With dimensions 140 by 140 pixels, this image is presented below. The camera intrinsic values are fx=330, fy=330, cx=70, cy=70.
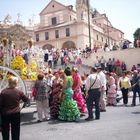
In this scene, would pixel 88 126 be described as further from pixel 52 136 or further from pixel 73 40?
pixel 73 40

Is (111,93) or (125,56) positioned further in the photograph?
(125,56)

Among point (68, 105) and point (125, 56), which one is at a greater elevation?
point (125, 56)

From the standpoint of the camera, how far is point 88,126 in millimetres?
9406

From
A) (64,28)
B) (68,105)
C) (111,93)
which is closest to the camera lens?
(68,105)

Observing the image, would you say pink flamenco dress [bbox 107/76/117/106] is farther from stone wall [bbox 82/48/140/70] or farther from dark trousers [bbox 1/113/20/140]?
stone wall [bbox 82/48/140/70]

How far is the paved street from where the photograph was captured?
7986 mm

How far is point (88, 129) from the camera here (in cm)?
894

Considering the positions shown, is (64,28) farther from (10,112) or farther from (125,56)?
(10,112)

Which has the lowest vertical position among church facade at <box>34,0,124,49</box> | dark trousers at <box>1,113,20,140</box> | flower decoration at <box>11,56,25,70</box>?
dark trousers at <box>1,113,20,140</box>

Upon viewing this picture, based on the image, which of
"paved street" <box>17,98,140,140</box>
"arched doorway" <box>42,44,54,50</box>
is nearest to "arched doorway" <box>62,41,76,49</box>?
"arched doorway" <box>42,44,54,50</box>

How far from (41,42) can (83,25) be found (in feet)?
32.4

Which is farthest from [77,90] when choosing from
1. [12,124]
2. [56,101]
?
[12,124]

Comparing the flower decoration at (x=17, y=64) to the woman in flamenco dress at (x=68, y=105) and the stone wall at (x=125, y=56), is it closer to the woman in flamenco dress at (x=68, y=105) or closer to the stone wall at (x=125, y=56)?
the woman in flamenco dress at (x=68, y=105)

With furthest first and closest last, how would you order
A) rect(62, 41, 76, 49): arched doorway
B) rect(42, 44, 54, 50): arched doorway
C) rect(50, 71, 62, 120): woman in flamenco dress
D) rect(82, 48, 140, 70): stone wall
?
rect(42, 44, 54, 50): arched doorway < rect(62, 41, 76, 49): arched doorway < rect(82, 48, 140, 70): stone wall < rect(50, 71, 62, 120): woman in flamenco dress
